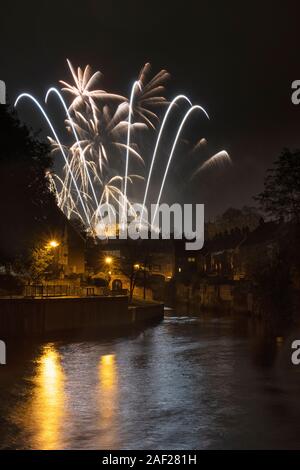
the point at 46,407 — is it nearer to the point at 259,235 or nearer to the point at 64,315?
the point at 64,315

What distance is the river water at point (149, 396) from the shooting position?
18.0 metres

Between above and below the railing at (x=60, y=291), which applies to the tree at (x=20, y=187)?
above

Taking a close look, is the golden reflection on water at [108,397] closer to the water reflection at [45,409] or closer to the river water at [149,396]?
the river water at [149,396]

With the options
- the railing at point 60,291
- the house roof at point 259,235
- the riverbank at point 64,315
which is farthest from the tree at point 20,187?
the house roof at point 259,235

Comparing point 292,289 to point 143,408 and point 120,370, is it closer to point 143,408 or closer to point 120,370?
point 120,370

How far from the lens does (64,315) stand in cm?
4866

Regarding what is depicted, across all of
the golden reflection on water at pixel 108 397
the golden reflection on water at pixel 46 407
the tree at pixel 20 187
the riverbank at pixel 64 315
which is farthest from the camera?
the riverbank at pixel 64 315

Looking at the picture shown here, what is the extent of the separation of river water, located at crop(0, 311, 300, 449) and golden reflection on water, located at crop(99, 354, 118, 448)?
0.03m

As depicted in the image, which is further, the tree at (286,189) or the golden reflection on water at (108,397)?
the tree at (286,189)

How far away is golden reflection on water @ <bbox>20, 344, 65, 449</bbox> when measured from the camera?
1767 cm

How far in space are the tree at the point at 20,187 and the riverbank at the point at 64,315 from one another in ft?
27.8

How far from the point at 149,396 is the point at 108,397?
1.56 meters

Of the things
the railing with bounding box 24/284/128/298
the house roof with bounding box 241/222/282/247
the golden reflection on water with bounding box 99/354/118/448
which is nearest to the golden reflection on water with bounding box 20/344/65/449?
the golden reflection on water with bounding box 99/354/118/448
